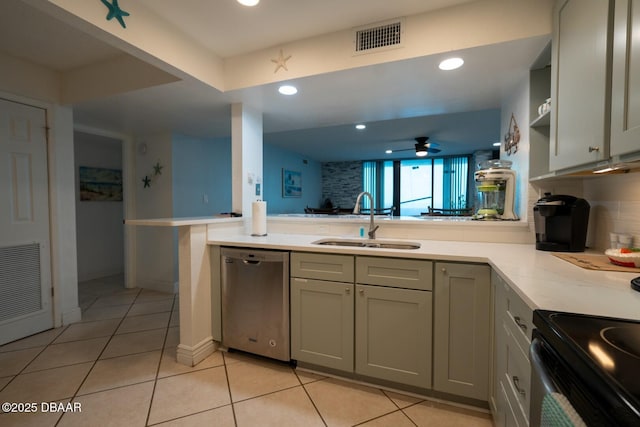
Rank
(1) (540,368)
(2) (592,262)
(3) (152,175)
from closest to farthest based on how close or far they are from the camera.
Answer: (1) (540,368) → (2) (592,262) → (3) (152,175)

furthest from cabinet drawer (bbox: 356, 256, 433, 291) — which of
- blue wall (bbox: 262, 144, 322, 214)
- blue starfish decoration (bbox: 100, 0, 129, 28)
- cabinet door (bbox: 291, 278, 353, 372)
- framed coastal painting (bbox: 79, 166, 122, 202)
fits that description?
framed coastal painting (bbox: 79, 166, 122, 202)

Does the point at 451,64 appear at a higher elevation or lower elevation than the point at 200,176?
higher

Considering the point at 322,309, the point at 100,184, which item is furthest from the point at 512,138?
the point at 100,184

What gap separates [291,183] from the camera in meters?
6.59

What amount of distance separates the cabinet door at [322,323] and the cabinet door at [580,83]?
1303mm

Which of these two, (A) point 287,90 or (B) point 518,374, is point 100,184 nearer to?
(A) point 287,90

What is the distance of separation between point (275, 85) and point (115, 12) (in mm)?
999

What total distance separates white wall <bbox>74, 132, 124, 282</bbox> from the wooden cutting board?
16.7ft

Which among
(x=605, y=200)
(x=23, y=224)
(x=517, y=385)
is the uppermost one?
(x=605, y=200)

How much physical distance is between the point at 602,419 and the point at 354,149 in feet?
20.7

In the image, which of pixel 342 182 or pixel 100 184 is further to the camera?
pixel 342 182

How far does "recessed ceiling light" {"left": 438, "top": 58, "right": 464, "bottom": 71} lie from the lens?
1764mm

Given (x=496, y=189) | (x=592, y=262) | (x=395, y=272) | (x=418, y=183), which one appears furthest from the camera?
(x=418, y=183)

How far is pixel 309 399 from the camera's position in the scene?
5.46 ft
